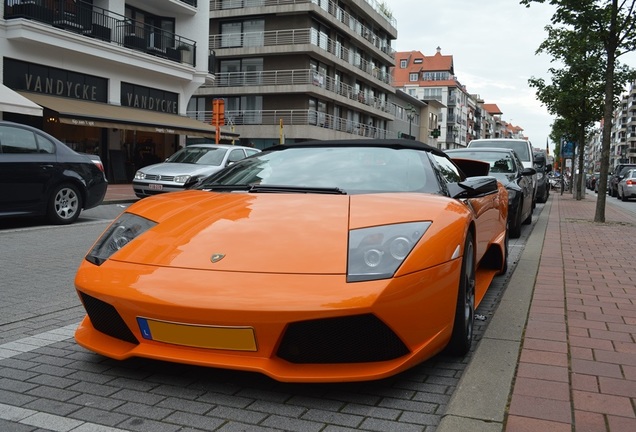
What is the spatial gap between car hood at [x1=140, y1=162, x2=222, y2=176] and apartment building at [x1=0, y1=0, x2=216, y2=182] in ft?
14.7

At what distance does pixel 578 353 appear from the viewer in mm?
3451

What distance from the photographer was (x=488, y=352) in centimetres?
340

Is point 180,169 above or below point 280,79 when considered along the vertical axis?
below

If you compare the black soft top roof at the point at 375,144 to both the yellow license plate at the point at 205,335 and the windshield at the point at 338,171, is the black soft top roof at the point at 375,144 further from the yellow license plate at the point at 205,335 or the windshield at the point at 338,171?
the yellow license plate at the point at 205,335

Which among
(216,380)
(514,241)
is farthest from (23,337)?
(514,241)

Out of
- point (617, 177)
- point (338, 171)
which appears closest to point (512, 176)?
point (338, 171)

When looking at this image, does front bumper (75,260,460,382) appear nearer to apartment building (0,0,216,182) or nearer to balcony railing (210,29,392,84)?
apartment building (0,0,216,182)

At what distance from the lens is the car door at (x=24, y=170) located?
29.2 feet

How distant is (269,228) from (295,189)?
625mm

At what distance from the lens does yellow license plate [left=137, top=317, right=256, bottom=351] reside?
2551 mm

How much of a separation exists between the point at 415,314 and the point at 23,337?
240 centimetres

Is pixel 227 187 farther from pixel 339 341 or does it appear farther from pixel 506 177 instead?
pixel 506 177

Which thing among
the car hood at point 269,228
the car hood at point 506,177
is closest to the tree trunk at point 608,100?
the car hood at point 506,177

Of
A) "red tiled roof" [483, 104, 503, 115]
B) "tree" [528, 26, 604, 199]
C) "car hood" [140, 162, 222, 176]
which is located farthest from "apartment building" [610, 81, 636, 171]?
"car hood" [140, 162, 222, 176]
